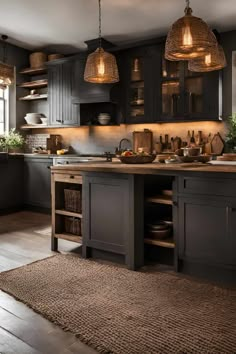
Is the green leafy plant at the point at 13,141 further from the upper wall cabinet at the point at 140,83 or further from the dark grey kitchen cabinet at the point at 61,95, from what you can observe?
the upper wall cabinet at the point at 140,83

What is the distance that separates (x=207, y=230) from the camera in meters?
2.65

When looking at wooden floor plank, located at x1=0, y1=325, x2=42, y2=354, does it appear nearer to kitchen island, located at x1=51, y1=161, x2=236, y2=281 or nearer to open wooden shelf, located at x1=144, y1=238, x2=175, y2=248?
kitchen island, located at x1=51, y1=161, x2=236, y2=281

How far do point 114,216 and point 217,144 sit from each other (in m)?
2.59

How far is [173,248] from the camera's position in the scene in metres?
3.00

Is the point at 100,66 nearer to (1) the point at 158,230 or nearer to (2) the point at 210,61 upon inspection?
(2) the point at 210,61

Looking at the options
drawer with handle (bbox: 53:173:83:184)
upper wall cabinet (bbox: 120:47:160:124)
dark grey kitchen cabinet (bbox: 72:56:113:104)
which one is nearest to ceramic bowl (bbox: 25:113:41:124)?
dark grey kitchen cabinet (bbox: 72:56:113:104)

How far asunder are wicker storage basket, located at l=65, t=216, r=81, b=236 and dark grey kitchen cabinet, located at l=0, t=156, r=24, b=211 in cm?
250

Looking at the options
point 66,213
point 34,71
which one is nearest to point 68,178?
point 66,213

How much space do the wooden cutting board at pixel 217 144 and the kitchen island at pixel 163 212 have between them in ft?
6.38

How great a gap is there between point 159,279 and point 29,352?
125 cm

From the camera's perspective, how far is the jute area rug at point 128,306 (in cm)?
183

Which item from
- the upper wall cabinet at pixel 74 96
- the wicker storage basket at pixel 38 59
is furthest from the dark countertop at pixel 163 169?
the wicker storage basket at pixel 38 59

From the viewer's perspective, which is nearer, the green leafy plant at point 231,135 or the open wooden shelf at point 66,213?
the open wooden shelf at point 66,213

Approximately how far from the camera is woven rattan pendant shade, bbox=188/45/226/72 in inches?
127
